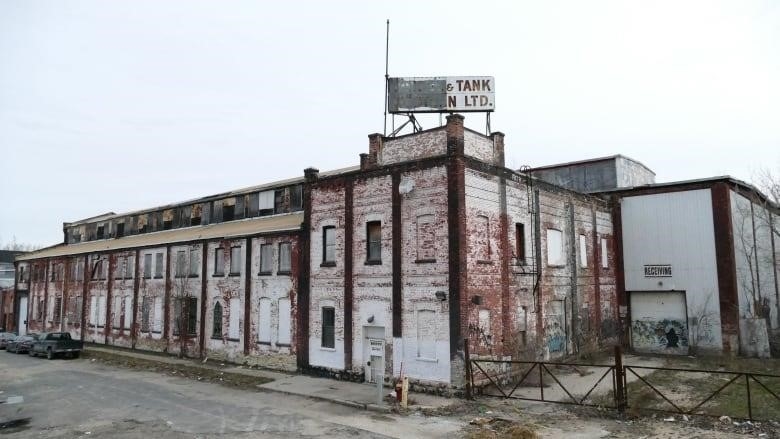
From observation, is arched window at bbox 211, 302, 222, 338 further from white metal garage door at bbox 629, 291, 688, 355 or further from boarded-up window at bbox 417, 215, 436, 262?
white metal garage door at bbox 629, 291, 688, 355

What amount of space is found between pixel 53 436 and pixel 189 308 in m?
15.9

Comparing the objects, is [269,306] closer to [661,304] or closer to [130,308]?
[130,308]

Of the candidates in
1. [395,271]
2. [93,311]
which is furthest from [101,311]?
[395,271]

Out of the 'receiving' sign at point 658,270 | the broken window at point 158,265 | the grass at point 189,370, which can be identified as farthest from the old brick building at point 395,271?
the 'receiving' sign at point 658,270

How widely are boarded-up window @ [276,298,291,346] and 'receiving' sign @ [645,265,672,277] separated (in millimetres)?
18636

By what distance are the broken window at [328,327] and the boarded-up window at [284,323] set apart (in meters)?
2.37

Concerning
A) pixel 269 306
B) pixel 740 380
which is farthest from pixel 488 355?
pixel 269 306

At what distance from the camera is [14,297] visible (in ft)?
160

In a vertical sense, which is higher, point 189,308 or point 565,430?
point 189,308

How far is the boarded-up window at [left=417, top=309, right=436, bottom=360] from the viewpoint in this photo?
18.8 metres

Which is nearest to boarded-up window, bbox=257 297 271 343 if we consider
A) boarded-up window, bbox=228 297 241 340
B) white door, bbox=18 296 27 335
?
boarded-up window, bbox=228 297 241 340

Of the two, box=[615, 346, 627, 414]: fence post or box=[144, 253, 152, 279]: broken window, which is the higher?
box=[144, 253, 152, 279]: broken window

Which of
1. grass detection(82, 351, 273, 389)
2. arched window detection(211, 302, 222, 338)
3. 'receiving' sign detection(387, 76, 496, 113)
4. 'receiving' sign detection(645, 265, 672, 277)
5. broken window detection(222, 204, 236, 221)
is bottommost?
grass detection(82, 351, 273, 389)

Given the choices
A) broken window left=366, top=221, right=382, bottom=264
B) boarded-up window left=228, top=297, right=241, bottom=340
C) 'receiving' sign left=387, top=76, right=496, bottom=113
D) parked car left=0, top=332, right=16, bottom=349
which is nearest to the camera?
broken window left=366, top=221, right=382, bottom=264
